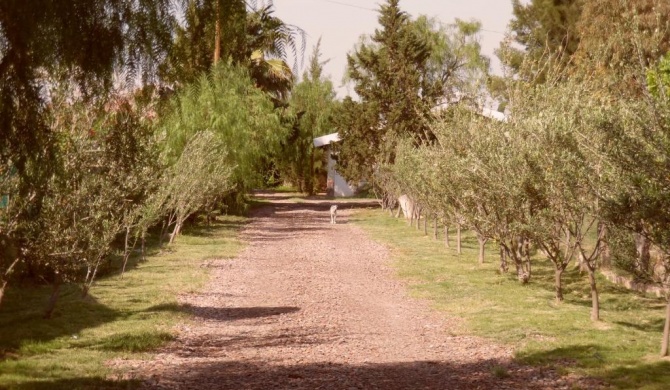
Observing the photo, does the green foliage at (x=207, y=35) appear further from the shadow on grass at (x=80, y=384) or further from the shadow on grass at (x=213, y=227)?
the shadow on grass at (x=213, y=227)

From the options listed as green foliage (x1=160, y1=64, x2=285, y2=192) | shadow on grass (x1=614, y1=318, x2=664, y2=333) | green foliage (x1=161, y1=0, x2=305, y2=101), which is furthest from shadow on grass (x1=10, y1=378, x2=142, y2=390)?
green foliage (x1=160, y1=64, x2=285, y2=192)

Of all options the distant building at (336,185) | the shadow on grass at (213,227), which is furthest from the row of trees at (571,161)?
the distant building at (336,185)

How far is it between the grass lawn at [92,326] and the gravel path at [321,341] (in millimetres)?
501

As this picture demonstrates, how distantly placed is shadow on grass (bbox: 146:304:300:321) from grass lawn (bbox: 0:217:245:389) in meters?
0.11

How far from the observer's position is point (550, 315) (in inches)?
588

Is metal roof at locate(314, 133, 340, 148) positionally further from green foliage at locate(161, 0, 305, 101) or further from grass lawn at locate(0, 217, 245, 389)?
green foliage at locate(161, 0, 305, 101)

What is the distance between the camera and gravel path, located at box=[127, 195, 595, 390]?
10.4 meters

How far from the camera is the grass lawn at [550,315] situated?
1116 centimetres

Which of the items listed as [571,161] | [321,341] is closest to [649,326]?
[571,161]

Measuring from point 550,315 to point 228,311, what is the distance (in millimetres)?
5943

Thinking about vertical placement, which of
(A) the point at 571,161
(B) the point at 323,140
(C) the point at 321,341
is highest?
(B) the point at 323,140

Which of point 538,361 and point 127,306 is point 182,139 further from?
point 538,361

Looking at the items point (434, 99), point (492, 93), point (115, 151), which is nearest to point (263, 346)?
point (115, 151)

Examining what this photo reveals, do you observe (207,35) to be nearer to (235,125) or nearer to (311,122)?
(235,125)
